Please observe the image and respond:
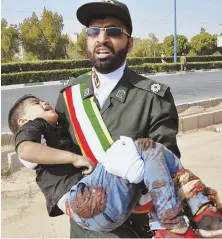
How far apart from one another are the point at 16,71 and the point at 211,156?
1455 centimetres

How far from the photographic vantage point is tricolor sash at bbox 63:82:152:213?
5.42ft

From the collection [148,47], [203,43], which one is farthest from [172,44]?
[148,47]

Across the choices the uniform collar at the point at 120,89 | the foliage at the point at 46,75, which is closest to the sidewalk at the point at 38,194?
the uniform collar at the point at 120,89

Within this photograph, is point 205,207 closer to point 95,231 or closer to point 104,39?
point 95,231

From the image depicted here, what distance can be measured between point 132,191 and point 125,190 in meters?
0.04

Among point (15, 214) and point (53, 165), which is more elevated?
point (53, 165)

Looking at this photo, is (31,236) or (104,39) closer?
(104,39)

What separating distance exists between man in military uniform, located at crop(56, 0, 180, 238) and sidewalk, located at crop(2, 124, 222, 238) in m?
1.83

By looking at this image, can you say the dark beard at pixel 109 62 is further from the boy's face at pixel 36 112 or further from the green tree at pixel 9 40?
the green tree at pixel 9 40

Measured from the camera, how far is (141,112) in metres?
1.63

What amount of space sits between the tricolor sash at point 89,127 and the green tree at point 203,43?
127 ft

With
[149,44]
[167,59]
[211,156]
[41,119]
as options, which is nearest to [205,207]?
[41,119]

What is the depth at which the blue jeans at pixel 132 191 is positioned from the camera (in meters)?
1.35

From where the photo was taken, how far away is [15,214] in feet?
12.1
